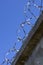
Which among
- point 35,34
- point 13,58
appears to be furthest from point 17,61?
point 35,34

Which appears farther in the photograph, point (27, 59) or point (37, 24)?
point (27, 59)

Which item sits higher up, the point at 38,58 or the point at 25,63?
the point at 25,63

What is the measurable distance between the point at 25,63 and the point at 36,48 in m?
0.69

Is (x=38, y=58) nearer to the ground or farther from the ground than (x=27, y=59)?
nearer to the ground

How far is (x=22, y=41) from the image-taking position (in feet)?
23.9

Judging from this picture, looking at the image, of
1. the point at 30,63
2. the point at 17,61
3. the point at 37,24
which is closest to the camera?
the point at 37,24

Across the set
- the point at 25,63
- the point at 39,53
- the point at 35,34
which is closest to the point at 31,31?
the point at 35,34

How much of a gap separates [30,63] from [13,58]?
2.51 feet

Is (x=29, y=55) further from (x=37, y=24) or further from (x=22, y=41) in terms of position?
(x=37, y=24)

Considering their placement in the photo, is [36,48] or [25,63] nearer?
[36,48]

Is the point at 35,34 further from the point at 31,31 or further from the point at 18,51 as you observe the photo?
the point at 18,51

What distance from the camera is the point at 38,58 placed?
675 cm

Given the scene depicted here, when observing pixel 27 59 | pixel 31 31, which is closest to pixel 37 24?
pixel 31 31

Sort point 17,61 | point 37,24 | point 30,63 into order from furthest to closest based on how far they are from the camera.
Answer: point 17,61
point 30,63
point 37,24
